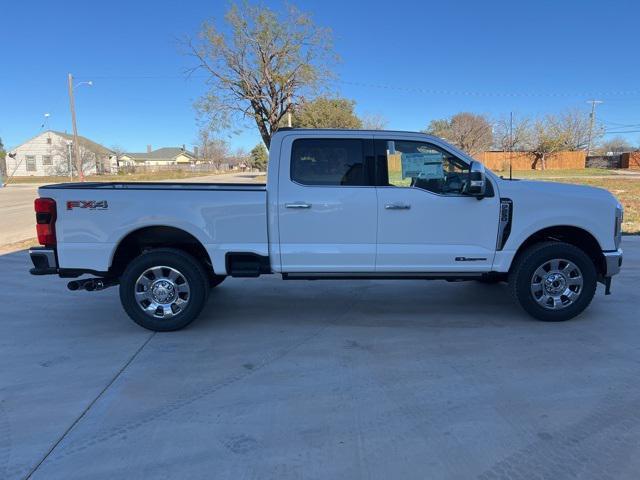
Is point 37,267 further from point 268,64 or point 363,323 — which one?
point 268,64

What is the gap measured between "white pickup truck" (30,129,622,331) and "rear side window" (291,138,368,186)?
0.4 inches

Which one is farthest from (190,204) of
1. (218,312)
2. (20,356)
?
(20,356)

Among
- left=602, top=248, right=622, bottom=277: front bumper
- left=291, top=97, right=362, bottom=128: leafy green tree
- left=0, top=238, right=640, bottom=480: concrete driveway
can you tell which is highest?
left=291, top=97, right=362, bottom=128: leafy green tree

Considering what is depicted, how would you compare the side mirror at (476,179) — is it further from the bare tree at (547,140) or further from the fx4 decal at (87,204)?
the bare tree at (547,140)

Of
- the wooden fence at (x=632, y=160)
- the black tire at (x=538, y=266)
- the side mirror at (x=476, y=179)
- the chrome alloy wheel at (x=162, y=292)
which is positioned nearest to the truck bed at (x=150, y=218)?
the chrome alloy wheel at (x=162, y=292)

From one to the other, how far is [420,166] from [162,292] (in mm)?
2925

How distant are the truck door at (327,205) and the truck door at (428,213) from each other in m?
0.15

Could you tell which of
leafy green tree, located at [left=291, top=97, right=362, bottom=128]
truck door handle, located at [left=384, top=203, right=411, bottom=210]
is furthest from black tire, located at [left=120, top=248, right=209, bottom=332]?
leafy green tree, located at [left=291, top=97, right=362, bottom=128]

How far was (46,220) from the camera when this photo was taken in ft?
15.5

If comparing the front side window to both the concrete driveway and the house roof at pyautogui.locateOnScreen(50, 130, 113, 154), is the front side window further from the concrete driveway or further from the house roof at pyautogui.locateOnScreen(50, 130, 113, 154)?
the house roof at pyautogui.locateOnScreen(50, 130, 113, 154)

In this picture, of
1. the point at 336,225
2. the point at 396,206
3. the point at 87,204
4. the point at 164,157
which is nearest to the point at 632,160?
the point at 396,206

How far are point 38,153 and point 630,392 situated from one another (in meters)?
87.9

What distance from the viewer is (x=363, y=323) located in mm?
5191

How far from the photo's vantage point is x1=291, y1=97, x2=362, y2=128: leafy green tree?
25128 mm
